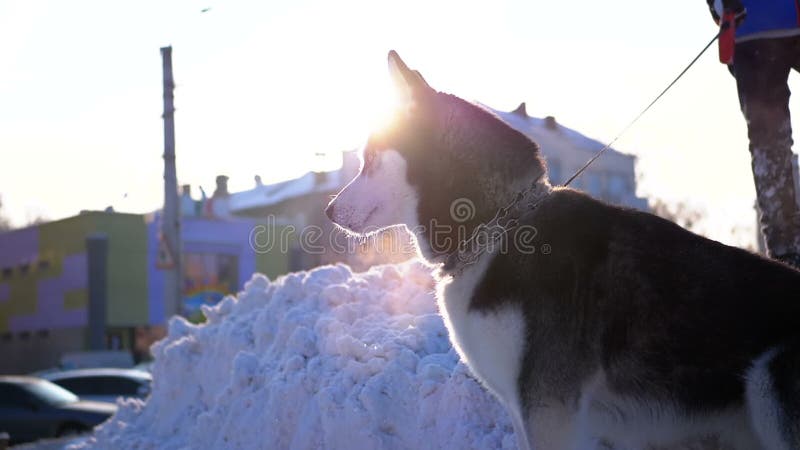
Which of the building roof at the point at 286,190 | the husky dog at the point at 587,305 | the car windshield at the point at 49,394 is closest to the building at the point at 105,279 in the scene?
the building roof at the point at 286,190

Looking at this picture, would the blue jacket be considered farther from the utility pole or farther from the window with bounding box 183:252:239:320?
the window with bounding box 183:252:239:320

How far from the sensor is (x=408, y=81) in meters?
4.41

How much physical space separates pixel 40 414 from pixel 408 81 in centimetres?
1499

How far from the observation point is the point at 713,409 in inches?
142

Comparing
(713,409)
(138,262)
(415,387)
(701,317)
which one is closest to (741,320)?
(701,317)

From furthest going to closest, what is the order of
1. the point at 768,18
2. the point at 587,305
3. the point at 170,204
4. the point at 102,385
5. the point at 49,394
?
the point at 170,204 → the point at 102,385 → the point at 49,394 → the point at 768,18 → the point at 587,305

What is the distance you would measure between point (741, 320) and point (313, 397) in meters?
3.85

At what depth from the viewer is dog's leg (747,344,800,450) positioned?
3436 mm

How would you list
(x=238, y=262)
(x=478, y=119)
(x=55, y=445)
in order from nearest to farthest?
(x=478, y=119) → (x=55, y=445) → (x=238, y=262)

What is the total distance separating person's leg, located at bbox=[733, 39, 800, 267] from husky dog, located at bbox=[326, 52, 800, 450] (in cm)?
186

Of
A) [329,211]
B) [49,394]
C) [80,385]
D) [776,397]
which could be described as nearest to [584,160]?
[80,385]

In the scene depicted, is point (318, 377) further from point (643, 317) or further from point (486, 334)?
point (643, 317)

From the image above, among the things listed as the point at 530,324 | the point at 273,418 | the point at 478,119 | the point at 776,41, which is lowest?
the point at 273,418

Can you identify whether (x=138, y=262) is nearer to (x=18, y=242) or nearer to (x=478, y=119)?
(x=18, y=242)
